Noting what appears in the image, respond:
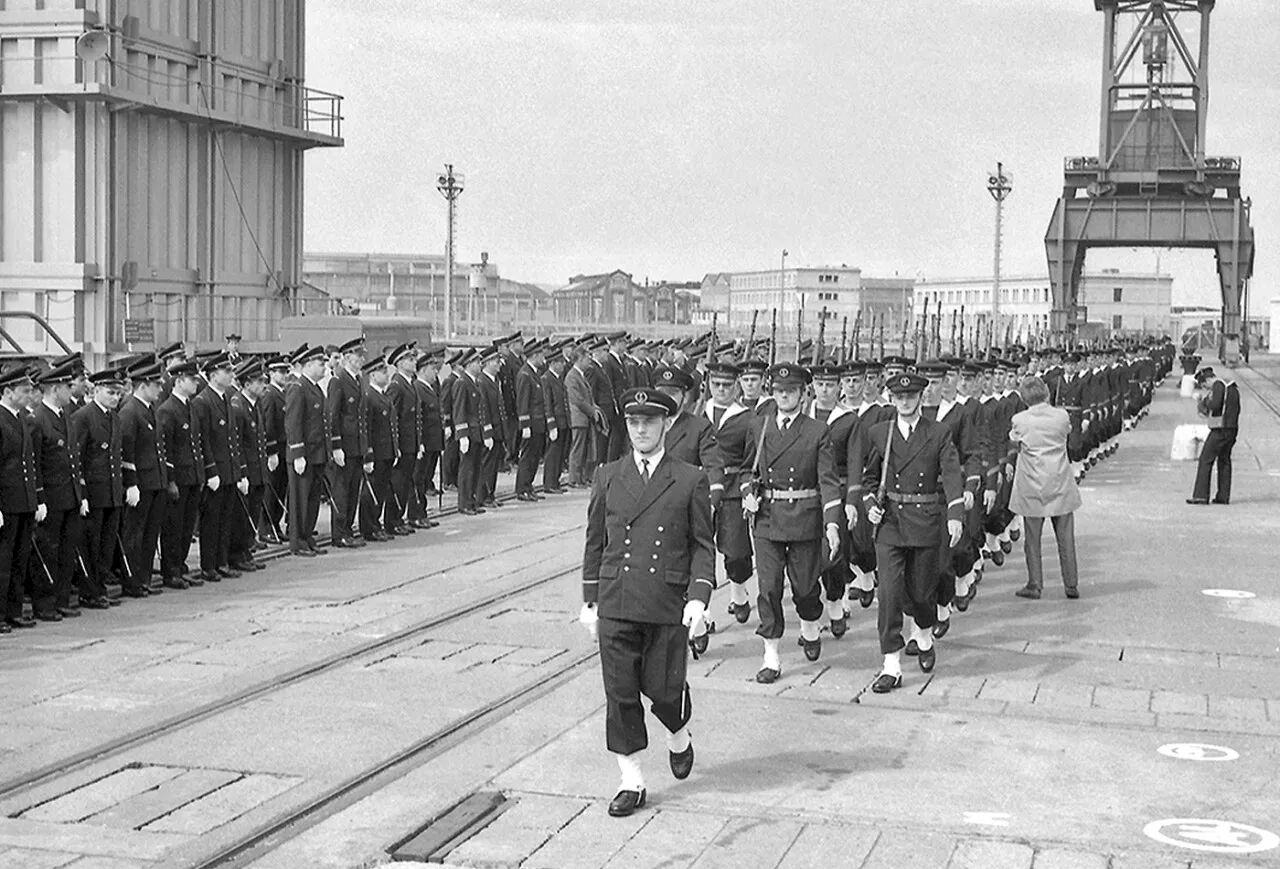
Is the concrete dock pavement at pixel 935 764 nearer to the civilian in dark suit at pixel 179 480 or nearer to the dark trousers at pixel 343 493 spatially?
the civilian in dark suit at pixel 179 480

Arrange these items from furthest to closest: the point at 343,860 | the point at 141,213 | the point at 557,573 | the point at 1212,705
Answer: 1. the point at 141,213
2. the point at 557,573
3. the point at 1212,705
4. the point at 343,860

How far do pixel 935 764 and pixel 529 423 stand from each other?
13.8 meters

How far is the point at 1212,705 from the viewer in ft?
34.1

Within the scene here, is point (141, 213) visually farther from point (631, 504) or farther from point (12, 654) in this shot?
point (631, 504)

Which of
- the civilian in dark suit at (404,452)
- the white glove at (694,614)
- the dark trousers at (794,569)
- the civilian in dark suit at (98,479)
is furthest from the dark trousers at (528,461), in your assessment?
the white glove at (694,614)

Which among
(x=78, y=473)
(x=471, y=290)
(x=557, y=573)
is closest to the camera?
(x=78, y=473)

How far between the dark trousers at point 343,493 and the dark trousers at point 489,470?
12.0 feet

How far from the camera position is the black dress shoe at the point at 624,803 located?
25.7ft

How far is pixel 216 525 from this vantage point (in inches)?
587

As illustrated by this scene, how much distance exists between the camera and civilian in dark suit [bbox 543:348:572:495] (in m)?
22.6

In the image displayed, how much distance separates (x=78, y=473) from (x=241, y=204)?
20.4 m

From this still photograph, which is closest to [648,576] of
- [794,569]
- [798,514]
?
[798,514]

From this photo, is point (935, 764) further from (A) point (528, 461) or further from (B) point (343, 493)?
(A) point (528, 461)

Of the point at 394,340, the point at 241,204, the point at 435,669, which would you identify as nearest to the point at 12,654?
the point at 435,669
